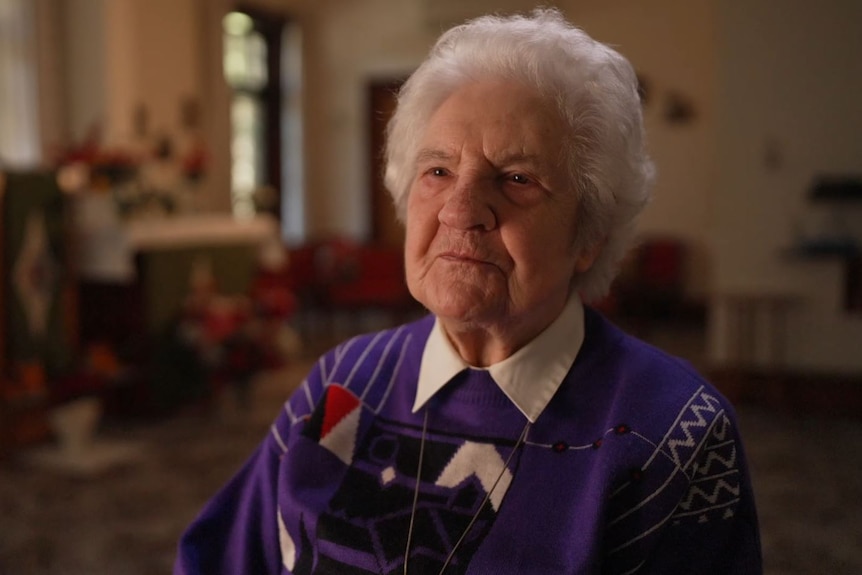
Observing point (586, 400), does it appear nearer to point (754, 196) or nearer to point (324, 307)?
point (754, 196)

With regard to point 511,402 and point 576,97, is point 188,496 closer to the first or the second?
point 511,402

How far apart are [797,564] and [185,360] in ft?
9.61

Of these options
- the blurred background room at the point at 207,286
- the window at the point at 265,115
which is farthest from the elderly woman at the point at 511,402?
the window at the point at 265,115

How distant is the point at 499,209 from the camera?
108cm

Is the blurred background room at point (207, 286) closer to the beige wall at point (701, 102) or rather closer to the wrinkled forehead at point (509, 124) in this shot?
the beige wall at point (701, 102)

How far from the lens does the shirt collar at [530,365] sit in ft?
3.61

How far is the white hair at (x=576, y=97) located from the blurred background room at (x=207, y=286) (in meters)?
1.05

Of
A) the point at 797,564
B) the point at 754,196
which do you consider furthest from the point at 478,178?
the point at 754,196

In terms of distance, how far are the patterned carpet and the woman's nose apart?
6.88 feet

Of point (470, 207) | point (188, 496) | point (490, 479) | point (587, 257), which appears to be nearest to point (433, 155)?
point (470, 207)

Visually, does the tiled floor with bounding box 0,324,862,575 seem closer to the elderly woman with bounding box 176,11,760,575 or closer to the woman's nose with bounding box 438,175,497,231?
the elderly woman with bounding box 176,11,760,575

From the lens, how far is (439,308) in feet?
3.64

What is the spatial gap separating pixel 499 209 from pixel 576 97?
0.58ft

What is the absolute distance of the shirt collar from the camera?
43.3 inches
